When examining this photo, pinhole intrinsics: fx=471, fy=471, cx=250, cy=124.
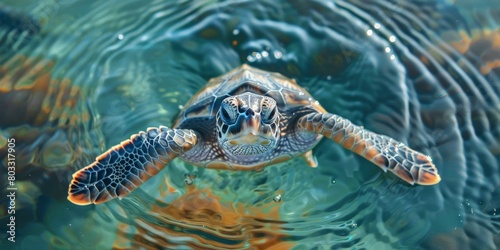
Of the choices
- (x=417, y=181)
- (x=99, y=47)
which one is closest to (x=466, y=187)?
(x=417, y=181)

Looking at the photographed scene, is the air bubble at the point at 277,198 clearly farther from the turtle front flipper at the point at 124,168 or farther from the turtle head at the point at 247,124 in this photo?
the turtle front flipper at the point at 124,168

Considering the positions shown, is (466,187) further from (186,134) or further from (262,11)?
(262,11)

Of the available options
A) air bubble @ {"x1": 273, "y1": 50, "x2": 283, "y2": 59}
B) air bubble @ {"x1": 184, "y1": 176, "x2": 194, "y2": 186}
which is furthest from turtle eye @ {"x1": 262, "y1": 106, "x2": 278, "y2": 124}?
air bubble @ {"x1": 273, "y1": 50, "x2": 283, "y2": 59}

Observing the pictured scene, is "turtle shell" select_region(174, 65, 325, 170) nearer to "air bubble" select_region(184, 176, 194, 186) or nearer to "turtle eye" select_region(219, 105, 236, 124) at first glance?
"air bubble" select_region(184, 176, 194, 186)

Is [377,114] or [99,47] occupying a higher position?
[99,47]

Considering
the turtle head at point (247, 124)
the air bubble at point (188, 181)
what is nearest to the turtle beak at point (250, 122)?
the turtle head at point (247, 124)

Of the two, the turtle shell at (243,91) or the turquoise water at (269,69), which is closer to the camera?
the turquoise water at (269,69)
